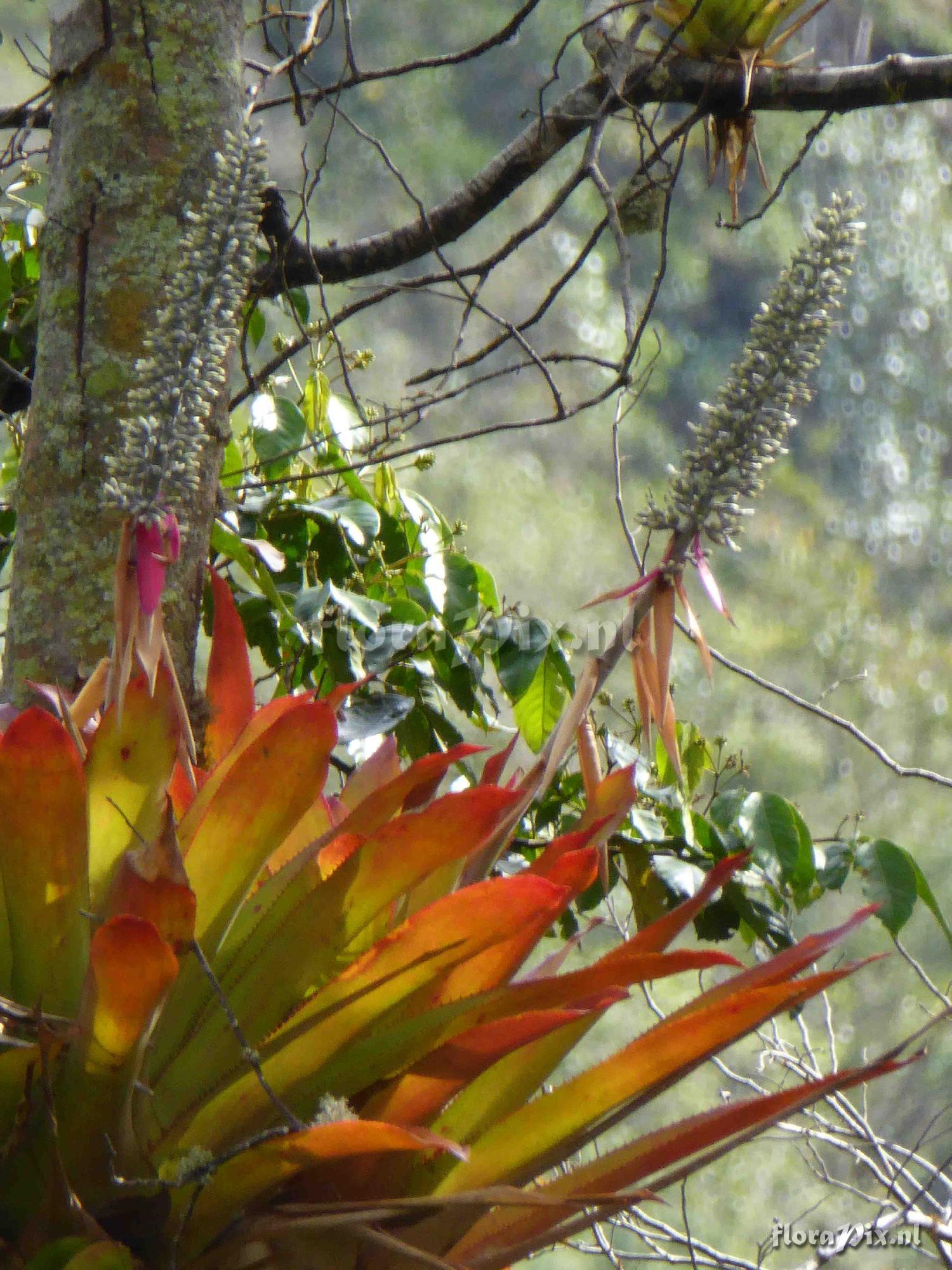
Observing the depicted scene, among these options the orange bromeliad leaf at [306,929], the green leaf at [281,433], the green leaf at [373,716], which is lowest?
the orange bromeliad leaf at [306,929]

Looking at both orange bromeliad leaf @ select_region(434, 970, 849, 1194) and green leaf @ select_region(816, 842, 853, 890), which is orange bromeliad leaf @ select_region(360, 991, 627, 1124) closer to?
orange bromeliad leaf @ select_region(434, 970, 849, 1194)

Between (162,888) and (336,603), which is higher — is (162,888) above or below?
below

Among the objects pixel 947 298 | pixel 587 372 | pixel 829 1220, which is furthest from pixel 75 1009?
pixel 947 298

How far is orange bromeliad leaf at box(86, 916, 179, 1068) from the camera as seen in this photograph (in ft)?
1.19

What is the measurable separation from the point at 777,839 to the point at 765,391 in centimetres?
59

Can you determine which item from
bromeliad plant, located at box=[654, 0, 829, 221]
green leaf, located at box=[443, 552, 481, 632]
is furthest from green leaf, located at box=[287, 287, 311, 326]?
bromeliad plant, located at box=[654, 0, 829, 221]

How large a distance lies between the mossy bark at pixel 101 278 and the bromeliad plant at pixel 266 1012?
24 centimetres

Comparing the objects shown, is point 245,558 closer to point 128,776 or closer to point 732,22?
point 128,776

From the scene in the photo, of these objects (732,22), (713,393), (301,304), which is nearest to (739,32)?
(732,22)

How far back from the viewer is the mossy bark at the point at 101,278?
71cm

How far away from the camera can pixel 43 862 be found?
0.45 meters

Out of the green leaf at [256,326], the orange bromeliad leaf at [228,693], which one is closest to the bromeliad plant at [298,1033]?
the orange bromeliad leaf at [228,693]

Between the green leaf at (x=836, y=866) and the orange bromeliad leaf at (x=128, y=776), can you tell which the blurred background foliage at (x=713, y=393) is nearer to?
the green leaf at (x=836, y=866)

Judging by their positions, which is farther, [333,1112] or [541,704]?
[541,704]
